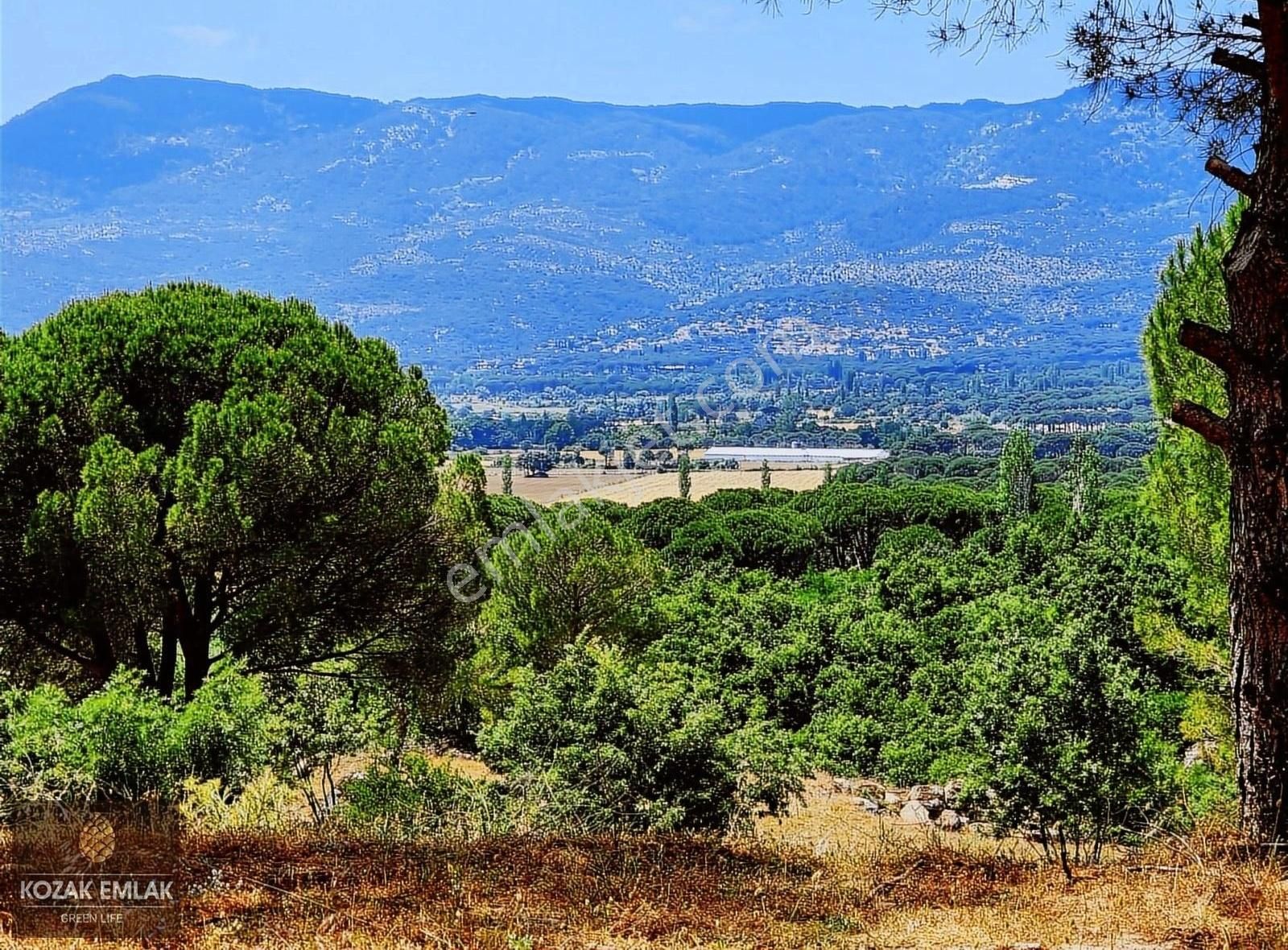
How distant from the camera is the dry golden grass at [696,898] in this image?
14.0ft

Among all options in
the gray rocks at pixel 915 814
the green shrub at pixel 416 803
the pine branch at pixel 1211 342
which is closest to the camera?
the pine branch at pixel 1211 342

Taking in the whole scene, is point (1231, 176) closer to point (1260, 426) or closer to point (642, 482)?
point (1260, 426)

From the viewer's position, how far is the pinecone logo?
5177mm

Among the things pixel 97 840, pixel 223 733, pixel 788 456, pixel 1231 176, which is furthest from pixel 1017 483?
pixel 788 456

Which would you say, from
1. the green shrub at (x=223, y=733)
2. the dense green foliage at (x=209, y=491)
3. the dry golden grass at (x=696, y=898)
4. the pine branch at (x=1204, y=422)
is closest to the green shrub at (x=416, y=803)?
the dry golden grass at (x=696, y=898)

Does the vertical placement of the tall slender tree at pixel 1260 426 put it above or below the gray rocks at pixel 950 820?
above

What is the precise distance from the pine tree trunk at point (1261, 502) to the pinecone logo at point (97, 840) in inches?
219

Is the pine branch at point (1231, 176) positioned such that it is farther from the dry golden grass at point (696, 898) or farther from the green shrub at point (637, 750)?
the green shrub at point (637, 750)

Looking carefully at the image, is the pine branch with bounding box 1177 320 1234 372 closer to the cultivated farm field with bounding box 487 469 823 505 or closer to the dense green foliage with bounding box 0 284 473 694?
the dense green foliage with bounding box 0 284 473 694

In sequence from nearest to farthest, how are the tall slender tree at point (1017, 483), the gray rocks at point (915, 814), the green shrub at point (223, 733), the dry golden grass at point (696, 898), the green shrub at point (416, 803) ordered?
the dry golden grass at point (696, 898)
the green shrub at point (416, 803)
the green shrub at point (223, 733)
the gray rocks at point (915, 814)
the tall slender tree at point (1017, 483)

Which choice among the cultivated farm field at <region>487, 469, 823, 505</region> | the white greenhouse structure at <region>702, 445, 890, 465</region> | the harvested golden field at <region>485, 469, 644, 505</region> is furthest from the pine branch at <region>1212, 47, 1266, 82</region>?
the white greenhouse structure at <region>702, 445, 890, 465</region>

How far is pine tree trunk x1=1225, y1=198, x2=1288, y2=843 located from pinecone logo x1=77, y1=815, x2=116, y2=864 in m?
5.57

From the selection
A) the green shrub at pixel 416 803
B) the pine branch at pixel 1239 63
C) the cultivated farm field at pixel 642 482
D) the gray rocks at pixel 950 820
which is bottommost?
the gray rocks at pixel 950 820

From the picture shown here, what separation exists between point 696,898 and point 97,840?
3.12m
